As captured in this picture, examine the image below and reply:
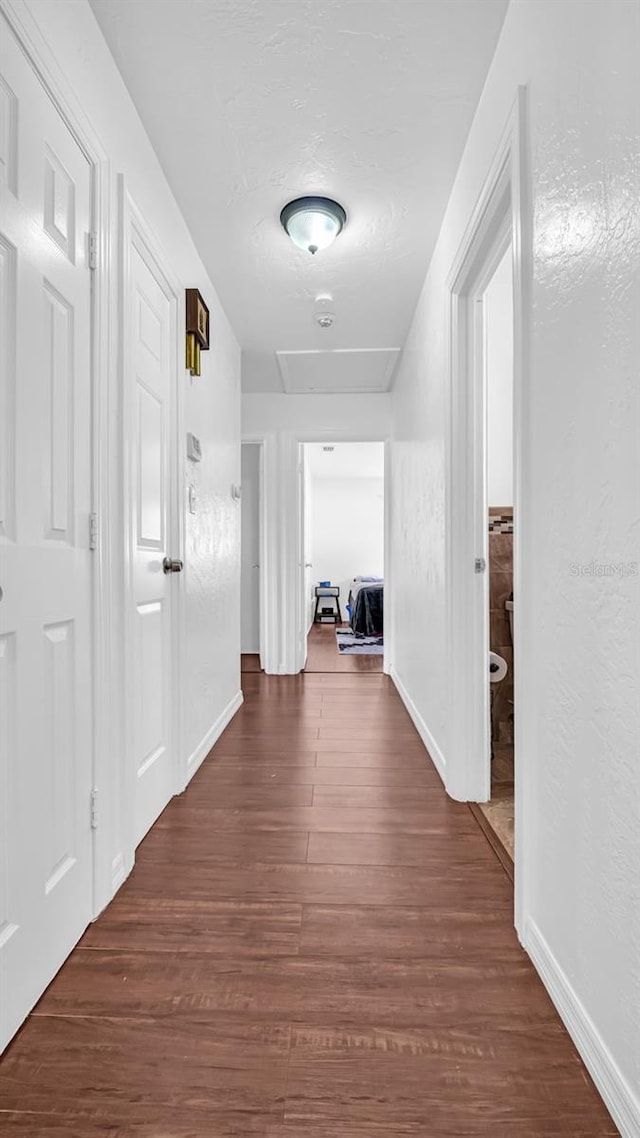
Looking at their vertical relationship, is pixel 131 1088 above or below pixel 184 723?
below

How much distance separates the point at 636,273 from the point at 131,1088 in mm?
1560

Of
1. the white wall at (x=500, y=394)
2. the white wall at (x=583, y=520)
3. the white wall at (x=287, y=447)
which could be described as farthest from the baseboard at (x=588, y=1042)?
the white wall at (x=287, y=447)

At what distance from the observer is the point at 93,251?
1.48m

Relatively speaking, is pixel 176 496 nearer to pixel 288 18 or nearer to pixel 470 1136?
pixel 288 18

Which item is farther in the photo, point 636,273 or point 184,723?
point 184,723

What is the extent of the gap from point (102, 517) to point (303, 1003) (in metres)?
1.21

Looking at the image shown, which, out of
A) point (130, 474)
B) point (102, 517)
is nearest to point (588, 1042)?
point (102, 517)

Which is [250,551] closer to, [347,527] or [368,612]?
[368,612]

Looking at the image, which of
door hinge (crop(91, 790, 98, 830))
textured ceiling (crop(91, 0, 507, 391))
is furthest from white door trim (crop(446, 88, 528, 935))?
door hinge (crop(91, 790, 98, 830))

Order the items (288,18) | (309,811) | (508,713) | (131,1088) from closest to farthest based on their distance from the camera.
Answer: (131,1088)
(288,18)
(309,811)
(508,713)

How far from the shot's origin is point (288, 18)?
1.50m

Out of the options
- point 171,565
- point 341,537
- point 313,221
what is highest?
point 313,221

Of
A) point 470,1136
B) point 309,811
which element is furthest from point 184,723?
point 470,1136

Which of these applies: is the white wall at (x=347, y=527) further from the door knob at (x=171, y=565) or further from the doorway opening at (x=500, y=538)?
the door knob at (x=171, y=565)
